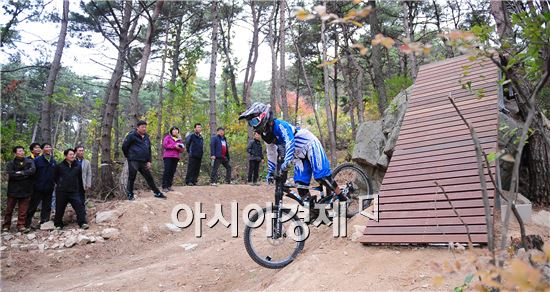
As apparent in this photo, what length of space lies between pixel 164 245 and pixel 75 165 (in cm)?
236

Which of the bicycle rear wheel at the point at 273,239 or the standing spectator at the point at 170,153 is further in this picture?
the standing spectator at the point at 170,153

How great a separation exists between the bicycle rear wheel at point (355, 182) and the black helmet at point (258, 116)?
1655 millimetres

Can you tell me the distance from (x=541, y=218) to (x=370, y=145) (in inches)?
151

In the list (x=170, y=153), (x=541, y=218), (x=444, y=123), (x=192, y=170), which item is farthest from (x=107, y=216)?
(x=541, y=218)

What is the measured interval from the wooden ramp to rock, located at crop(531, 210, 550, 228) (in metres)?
1.12

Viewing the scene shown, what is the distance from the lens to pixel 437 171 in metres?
5.09

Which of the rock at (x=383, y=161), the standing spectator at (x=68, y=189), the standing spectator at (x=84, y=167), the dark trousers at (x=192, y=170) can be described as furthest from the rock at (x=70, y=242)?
the rock at (x=383, y=161)

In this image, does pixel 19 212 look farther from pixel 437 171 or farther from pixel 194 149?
pixel 437 171

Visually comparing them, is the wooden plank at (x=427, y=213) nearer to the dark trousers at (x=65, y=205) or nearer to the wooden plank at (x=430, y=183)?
the wooden plank at (x=430, y=183)

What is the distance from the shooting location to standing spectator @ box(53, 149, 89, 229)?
7371mm

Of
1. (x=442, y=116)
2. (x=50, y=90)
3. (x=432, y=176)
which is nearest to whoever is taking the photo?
(x=432, y=176)

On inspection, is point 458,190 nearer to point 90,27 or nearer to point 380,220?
point 380,220

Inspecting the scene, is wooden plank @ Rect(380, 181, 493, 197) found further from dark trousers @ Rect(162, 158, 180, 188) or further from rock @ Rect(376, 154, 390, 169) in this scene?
dark trousers @ Rect(162, 158, 180, 188)

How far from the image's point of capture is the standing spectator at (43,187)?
758cm
